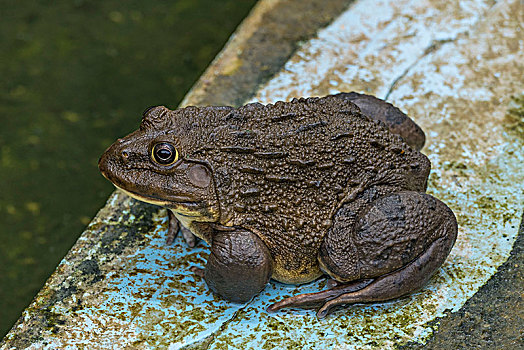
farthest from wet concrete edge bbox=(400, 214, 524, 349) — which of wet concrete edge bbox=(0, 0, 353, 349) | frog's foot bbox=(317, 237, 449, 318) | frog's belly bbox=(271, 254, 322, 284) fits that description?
wet concrete edge bbox=(0, 0, 353, 349)

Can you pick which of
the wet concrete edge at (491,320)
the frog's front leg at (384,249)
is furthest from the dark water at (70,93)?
the wet concrete edge at (491,320)

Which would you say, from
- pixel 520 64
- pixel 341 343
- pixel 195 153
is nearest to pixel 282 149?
pixel 195 153

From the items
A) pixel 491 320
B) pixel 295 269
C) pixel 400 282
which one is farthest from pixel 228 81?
pixel 491 320

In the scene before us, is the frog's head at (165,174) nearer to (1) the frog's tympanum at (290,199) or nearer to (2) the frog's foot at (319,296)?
(1) the frog's tympanum at (290,199)

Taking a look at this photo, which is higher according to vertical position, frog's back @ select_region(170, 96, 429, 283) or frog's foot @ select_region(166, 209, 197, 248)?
frog's back @ select_region(170, 96, 429, 283)

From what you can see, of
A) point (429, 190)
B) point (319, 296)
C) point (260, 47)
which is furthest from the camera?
point (260, 47)

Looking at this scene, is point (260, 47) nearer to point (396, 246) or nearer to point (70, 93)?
point (70, 93)

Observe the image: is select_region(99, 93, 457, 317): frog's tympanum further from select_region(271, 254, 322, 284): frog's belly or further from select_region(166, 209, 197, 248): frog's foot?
select_region(166, 209, 197, 248): frog's foot
